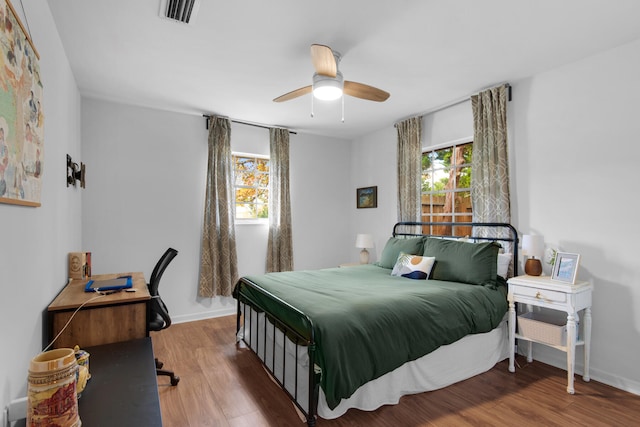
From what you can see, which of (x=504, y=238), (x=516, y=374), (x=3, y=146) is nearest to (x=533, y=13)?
(x=504, y=238)

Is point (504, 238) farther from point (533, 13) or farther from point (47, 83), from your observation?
point (47, 83)

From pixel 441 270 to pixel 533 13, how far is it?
213 centimetres

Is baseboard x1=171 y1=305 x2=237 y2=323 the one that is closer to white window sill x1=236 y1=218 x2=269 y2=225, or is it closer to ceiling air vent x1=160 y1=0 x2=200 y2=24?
white window sill x1=236 y1=218 x2=269 y2=225

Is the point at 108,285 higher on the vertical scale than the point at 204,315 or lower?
higher

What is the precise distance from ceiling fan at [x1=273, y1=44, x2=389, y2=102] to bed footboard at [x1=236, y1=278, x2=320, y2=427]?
1612 mm

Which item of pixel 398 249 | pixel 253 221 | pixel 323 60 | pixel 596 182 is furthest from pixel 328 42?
pixel 253 221

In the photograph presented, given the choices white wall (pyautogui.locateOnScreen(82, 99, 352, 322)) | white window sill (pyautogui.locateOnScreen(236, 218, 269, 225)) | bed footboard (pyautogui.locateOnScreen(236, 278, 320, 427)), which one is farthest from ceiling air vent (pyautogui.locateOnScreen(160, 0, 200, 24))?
white window sill (pyautogui.locateOnScreen(236, 218, 269, 225))

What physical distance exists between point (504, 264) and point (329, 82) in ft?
7.63

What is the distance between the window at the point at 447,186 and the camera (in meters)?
3.76

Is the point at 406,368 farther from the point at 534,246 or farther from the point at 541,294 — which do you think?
the point at 534,246

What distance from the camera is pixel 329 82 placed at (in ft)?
7.96

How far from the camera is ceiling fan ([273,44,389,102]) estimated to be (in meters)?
2.19

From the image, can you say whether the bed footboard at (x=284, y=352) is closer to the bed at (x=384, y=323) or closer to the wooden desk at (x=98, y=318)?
the bed at (x=384, y=323)

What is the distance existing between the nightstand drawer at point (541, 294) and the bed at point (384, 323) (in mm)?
157
